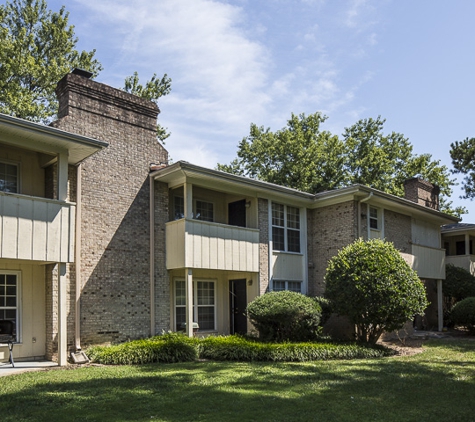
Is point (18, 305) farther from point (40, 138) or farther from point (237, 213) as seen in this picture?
point (237, 213)

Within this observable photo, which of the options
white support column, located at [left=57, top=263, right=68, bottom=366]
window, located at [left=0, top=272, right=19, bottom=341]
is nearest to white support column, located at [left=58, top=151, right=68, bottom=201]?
white support column, located at [left=57, top=263, right=68, bottom=366]

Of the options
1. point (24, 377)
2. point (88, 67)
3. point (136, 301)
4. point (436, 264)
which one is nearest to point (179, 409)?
point (24, 377)

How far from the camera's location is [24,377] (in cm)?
952

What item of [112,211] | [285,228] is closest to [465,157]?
[285,228]

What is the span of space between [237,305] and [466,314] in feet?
30.1

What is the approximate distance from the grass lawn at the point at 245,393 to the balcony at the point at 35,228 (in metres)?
2.60

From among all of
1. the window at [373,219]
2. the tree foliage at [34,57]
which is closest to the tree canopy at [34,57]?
the tree foliage at [34,57]

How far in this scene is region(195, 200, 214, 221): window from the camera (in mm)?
16773

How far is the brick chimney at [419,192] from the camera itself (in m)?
23.6

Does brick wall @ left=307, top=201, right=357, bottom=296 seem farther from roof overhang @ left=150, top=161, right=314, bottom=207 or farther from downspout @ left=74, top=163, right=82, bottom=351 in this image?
downspout @ left=74, top=163, right=82, bottom=351

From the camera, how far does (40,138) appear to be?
1112cm

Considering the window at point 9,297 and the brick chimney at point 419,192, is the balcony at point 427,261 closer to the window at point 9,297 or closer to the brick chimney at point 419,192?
the brick chimney at point 419,192

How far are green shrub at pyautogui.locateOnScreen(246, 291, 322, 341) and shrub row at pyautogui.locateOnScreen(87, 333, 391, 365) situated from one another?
3.16 feet

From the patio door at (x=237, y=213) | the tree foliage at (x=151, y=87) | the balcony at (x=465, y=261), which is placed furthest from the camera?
the tree foliage at (x=151, y=87)
